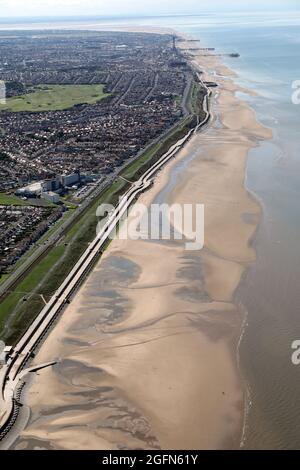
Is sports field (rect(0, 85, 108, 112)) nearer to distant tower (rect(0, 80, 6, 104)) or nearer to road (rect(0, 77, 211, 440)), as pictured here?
distant tower (rect(0, 80, 6, 104))

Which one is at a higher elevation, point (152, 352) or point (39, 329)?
point (39, 329)

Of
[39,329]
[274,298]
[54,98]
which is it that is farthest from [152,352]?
[54,98]

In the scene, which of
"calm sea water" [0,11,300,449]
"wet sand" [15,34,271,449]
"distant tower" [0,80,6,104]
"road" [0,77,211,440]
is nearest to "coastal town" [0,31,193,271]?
"distant tower" [0,80,6,104]

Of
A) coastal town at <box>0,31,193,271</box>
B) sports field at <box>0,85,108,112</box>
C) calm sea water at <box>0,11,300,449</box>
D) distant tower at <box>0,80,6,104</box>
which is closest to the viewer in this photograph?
calm sea water at <box>0,11,300,449</box>

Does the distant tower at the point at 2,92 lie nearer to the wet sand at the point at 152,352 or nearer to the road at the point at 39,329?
the road at the point at 39,329

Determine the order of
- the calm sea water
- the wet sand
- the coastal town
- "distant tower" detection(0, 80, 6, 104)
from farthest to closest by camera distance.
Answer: "distant tower" detection(0, 80, 6, 104), the coastal town, the calm sea water, the wet sand

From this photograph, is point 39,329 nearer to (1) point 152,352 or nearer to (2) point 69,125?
(1) point 152,352
